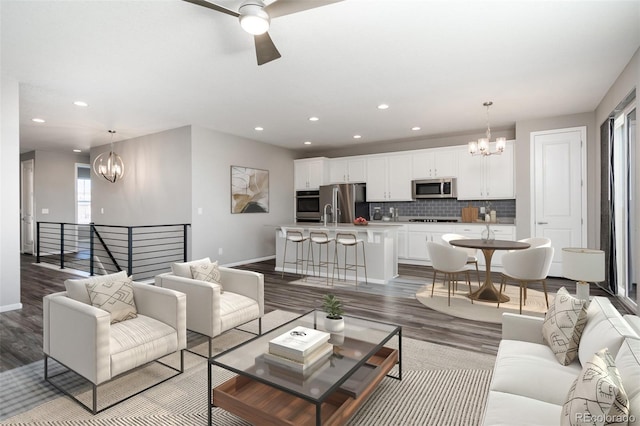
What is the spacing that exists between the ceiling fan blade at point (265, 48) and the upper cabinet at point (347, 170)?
530cm

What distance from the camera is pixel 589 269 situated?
7.76 ft

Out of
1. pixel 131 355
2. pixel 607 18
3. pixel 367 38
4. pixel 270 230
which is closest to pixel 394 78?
pixel 367 38

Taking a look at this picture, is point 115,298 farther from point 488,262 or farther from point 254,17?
point 488,262

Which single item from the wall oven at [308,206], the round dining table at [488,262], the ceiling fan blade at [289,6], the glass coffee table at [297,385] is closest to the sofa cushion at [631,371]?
the glass coffee table at [297,385]

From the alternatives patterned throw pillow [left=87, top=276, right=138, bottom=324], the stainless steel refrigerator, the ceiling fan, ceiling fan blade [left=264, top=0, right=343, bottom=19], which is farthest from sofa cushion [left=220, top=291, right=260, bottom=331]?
the stainless steel refrigerator

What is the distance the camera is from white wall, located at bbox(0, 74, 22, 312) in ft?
12.7

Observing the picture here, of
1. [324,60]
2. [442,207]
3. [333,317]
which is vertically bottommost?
[333,317]

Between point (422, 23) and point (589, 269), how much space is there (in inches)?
Answer: 88.5

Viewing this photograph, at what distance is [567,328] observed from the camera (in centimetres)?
189

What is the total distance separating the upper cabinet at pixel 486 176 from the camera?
6233mm

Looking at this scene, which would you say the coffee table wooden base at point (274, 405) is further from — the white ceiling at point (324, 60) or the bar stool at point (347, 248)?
the bar stool at point (347, 248)

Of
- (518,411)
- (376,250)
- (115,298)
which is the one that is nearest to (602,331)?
(518,411)

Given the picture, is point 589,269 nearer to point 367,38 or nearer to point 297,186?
point 367,38

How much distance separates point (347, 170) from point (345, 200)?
823mm
